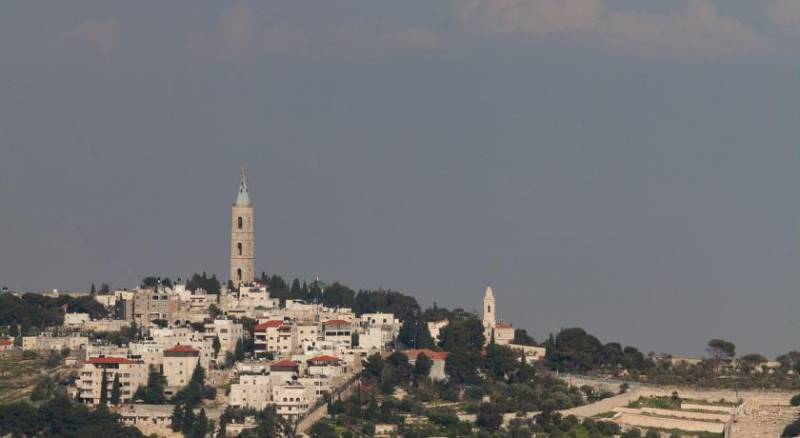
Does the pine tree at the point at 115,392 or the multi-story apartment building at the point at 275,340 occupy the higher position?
the multi-story apartment building at the point at 275,340

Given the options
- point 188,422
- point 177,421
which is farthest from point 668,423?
point 177,421

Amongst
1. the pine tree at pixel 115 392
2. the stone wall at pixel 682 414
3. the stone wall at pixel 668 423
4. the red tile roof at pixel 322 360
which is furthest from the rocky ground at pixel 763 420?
the pine tree at pixel 115 392

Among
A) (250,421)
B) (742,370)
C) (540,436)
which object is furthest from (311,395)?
(742,370)

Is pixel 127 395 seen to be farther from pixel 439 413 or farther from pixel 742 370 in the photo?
pixel 742 370

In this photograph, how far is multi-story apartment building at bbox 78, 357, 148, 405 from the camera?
2977 inches

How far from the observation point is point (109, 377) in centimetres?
7581

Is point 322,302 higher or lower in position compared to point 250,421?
higher

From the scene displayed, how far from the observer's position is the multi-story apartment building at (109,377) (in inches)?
2977

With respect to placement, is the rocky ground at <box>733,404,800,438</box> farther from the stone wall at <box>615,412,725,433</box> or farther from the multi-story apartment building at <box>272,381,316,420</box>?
the multi-story apartment building at <box>272,381,316,420</box>

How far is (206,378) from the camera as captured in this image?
255 feet

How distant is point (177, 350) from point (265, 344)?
6214 millimetres

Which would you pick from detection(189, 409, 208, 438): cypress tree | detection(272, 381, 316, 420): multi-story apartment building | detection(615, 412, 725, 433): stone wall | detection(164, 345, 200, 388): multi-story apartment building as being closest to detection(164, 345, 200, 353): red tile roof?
detection(164, 345, 200, 388): multi-story apartment building

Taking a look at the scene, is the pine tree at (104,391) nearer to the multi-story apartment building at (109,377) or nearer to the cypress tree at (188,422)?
the multi-story apartment building at (109,377)

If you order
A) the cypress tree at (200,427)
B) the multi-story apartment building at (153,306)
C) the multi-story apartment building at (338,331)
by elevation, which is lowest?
the cypress tree at (200,427)
